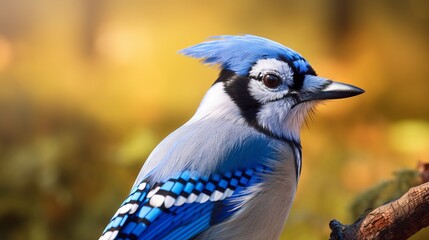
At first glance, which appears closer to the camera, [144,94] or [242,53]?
[242,53]

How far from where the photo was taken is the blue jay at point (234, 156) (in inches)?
40.7

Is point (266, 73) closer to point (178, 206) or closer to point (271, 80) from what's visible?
point (271, 80)

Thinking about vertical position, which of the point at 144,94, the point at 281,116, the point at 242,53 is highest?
the point at 242,53

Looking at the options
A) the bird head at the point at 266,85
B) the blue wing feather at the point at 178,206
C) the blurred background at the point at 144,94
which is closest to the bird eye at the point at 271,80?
the bird head at the point at 266,85

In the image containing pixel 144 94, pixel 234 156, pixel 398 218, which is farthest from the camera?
pixel 144 94

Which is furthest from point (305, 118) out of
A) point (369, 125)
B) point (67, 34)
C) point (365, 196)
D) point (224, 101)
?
point (67, 34)

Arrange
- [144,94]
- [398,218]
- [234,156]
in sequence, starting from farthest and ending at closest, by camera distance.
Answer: [144,94] < [234,156] < [398,218]

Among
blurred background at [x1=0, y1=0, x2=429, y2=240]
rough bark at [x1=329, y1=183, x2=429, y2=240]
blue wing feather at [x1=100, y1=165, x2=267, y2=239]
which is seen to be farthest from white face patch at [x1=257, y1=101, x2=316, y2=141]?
blurred background at [x1=0, y1=0, x2=429, y2=240]

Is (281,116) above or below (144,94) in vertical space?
above

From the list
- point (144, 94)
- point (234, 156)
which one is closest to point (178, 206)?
point (234, 156)

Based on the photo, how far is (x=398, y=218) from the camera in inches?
38.2

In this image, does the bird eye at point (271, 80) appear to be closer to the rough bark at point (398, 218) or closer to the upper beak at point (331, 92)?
the upper beak at point (331, 92)

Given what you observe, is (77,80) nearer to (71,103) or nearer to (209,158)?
(71,103)

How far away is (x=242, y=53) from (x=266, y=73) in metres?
0.05
